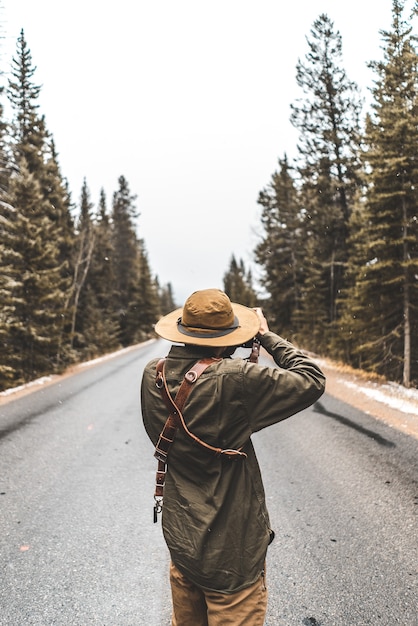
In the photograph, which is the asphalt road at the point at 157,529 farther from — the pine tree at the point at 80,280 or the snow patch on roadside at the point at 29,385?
the pine tree at the point at 80,280

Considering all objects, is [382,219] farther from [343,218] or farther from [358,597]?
[358,597]

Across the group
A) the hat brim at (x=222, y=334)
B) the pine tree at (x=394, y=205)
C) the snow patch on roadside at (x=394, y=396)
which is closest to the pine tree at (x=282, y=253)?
the pine tree at (x=394, y=205)

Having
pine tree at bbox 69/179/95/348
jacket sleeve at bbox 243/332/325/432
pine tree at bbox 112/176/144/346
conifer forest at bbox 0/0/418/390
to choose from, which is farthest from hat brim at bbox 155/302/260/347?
pine tree at bbox 112/176/144/346

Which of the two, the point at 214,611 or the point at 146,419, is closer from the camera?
the point at 214,611

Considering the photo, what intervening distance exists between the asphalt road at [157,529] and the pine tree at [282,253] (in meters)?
21.3

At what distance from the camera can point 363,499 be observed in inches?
192

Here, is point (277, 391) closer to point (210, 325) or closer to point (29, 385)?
point (210, 325)

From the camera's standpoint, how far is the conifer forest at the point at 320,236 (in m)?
14.0

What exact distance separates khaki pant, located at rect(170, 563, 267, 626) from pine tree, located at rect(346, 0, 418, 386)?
1270 cm

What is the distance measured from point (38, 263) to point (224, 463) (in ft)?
54.2

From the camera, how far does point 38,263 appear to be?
16922 mm

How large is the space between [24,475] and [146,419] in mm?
4362

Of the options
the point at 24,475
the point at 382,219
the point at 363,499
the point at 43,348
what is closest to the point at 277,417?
the point at 363,499

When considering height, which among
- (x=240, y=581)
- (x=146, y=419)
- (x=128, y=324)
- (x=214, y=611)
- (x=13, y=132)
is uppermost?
(x=13, y=132)
